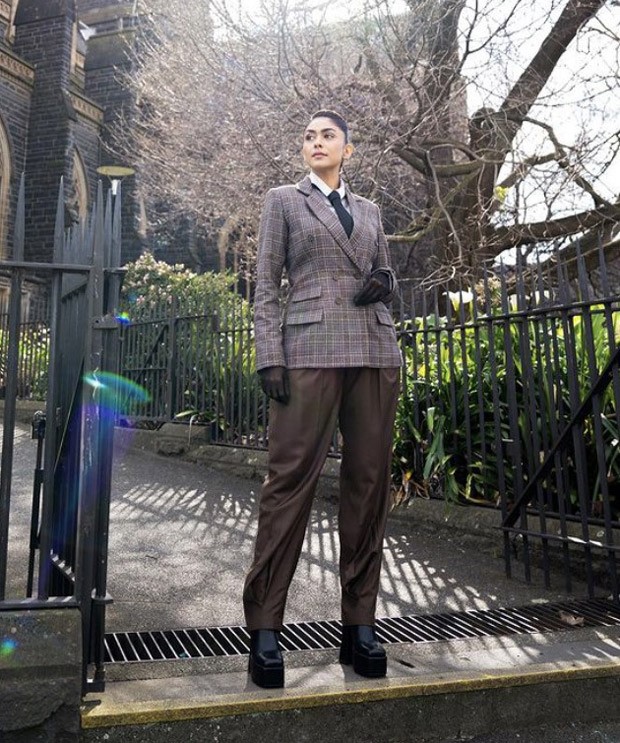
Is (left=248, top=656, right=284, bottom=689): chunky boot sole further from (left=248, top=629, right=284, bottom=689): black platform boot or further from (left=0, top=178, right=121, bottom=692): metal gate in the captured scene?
(left=0, top=178, right=121, bottom=692): metal gate

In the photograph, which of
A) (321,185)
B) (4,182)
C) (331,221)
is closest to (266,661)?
(331,221)

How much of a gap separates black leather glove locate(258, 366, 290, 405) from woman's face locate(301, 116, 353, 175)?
0.86m

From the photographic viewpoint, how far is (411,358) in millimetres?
5832

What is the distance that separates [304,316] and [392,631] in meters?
1.51

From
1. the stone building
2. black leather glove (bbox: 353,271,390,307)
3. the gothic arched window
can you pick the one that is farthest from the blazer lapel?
the gothic arched window

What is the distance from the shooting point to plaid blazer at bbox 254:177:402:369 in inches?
101

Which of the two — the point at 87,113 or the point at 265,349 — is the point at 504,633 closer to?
the point at 265,349

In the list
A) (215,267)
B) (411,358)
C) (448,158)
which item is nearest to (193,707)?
(411,358)

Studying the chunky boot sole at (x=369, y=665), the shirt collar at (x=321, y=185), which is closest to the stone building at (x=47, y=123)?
the shirt collar at (x=321, y=185)

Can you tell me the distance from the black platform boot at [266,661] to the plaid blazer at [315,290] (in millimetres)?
954

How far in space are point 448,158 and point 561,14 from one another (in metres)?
2.33

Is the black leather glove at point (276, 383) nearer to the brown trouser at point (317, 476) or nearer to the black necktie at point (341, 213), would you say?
the brown trouser at point (317, 476)

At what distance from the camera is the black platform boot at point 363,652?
7.97 ft

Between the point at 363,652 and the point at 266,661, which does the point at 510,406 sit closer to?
the point at 363,652
